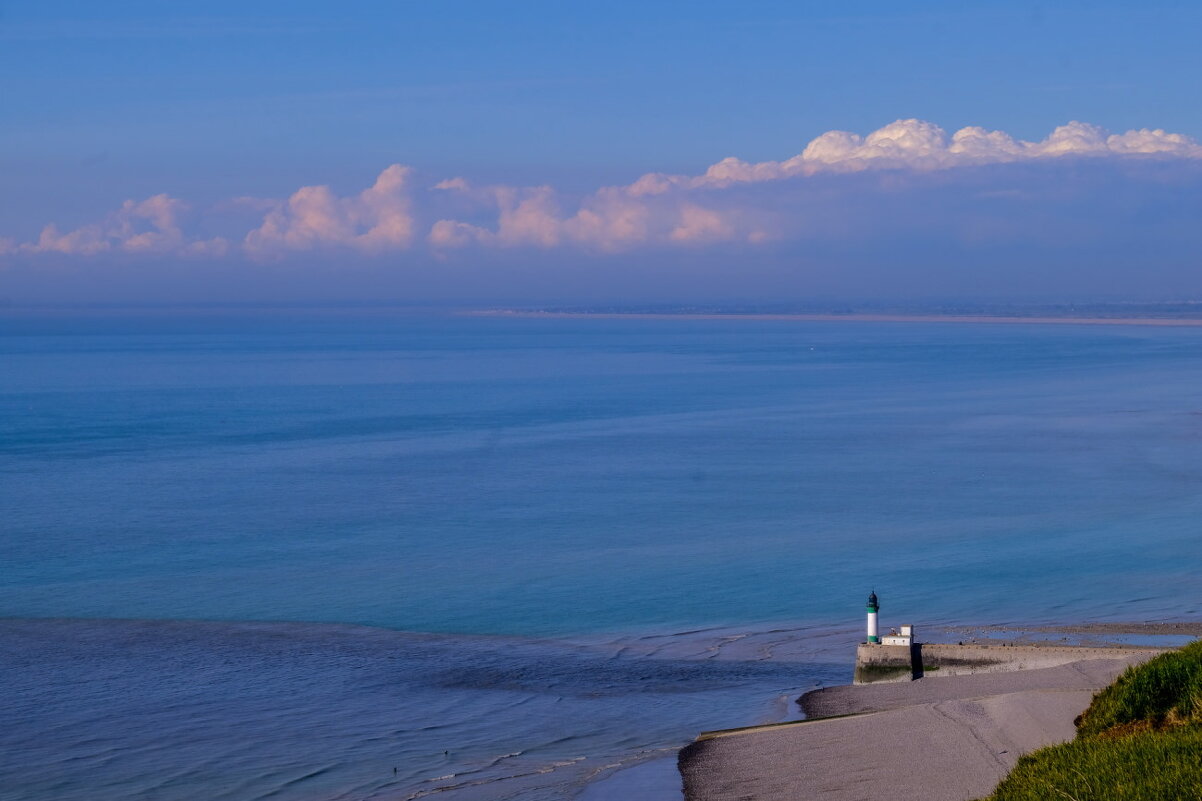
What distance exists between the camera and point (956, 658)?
1848cm

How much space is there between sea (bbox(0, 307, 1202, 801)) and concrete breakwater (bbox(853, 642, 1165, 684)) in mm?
1200

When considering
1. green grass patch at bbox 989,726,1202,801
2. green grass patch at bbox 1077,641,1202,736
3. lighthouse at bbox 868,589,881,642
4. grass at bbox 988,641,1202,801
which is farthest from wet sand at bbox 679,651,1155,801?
green grass patch at bbox 989,726,1202,801

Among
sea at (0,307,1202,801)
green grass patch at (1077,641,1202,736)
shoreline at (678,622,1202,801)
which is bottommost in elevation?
sea at (0,307,1202,801)

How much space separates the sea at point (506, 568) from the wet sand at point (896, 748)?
2.61ft

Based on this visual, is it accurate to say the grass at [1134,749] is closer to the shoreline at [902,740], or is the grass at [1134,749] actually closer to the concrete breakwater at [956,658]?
the shoreline at [902,740]

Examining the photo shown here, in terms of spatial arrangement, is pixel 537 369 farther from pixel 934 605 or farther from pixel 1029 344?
pixel 934 605

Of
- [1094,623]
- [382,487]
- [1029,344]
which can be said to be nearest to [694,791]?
[1094,623]

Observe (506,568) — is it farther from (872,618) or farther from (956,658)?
(956,658)

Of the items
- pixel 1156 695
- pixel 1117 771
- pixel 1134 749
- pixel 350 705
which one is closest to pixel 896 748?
pixel 1156 695

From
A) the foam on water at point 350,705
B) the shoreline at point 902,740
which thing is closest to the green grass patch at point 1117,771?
the shoreline at point 902,740

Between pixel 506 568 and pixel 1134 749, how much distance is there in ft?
68.0

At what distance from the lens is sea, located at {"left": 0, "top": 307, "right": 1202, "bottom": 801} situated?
1705cm

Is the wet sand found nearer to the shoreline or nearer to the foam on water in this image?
the shoreline

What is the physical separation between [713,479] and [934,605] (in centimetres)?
1839
